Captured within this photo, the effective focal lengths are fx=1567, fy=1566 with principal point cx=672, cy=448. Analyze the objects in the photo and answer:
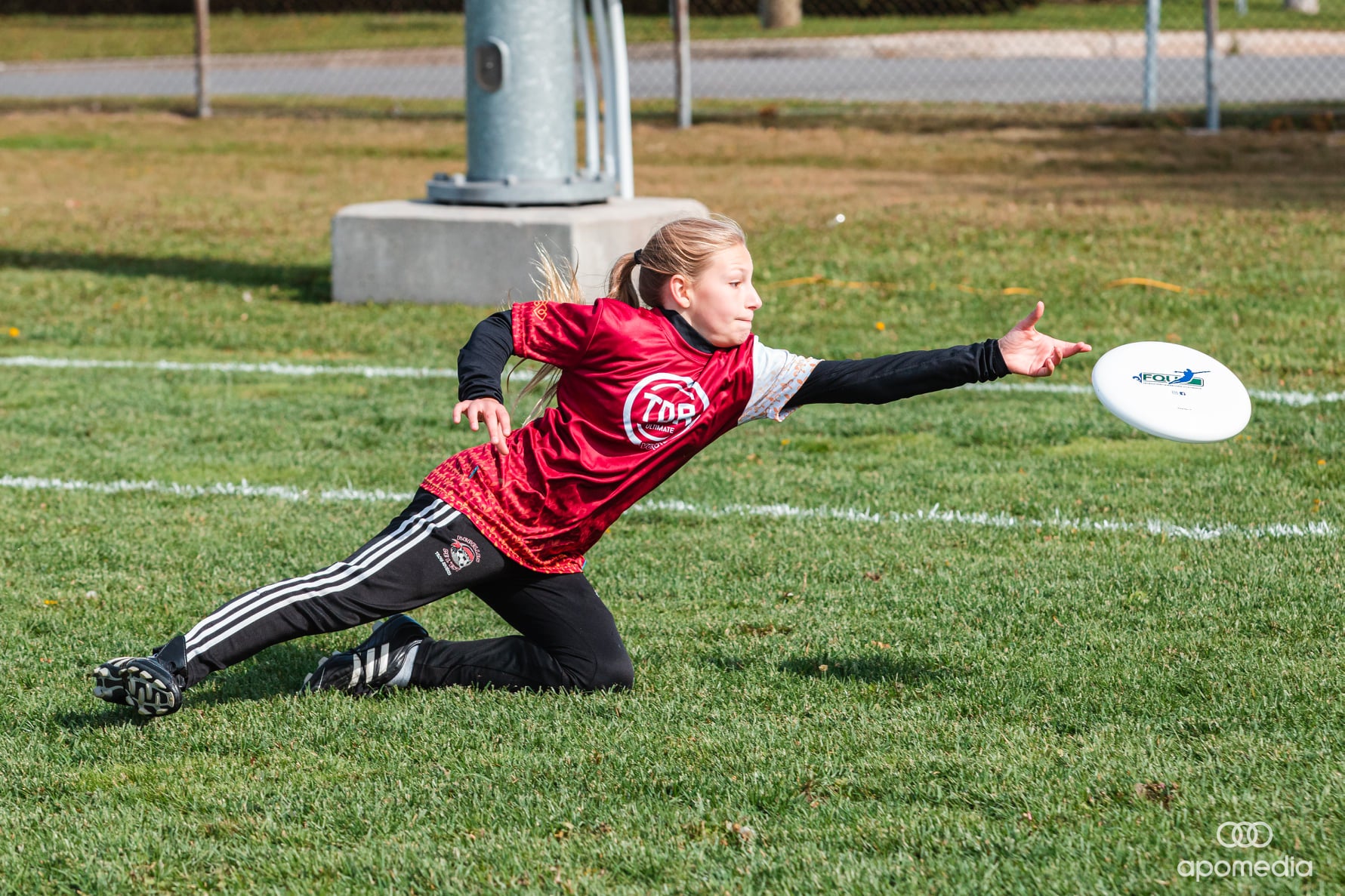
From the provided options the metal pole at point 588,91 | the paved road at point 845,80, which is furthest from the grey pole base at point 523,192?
the paved road at point 845,80

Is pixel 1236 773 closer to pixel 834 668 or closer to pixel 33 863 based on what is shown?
pixel 834 668

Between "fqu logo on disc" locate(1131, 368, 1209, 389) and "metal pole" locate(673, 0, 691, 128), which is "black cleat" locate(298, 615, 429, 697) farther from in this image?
"metal pole" locate(673, 0, 691, 128)

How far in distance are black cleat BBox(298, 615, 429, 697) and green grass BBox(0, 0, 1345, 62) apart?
79.9ft

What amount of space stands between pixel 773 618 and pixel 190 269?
26.1 feet

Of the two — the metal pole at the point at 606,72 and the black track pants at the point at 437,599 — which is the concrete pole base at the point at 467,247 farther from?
the black track pants at the point at 437,599

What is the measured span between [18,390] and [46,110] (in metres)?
14.4

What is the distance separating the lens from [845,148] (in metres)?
16.1

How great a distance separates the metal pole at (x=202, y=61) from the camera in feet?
61.2

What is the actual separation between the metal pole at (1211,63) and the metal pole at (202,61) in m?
11.3

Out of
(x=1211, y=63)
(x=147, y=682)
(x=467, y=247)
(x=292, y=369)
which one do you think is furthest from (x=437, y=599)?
(x=1211, y=63)

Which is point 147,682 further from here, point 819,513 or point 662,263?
point 819,513

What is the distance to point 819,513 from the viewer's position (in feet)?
19.4

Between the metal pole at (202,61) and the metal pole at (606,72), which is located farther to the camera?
the metal pole at (202,61)

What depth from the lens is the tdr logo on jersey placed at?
3.92 meters
